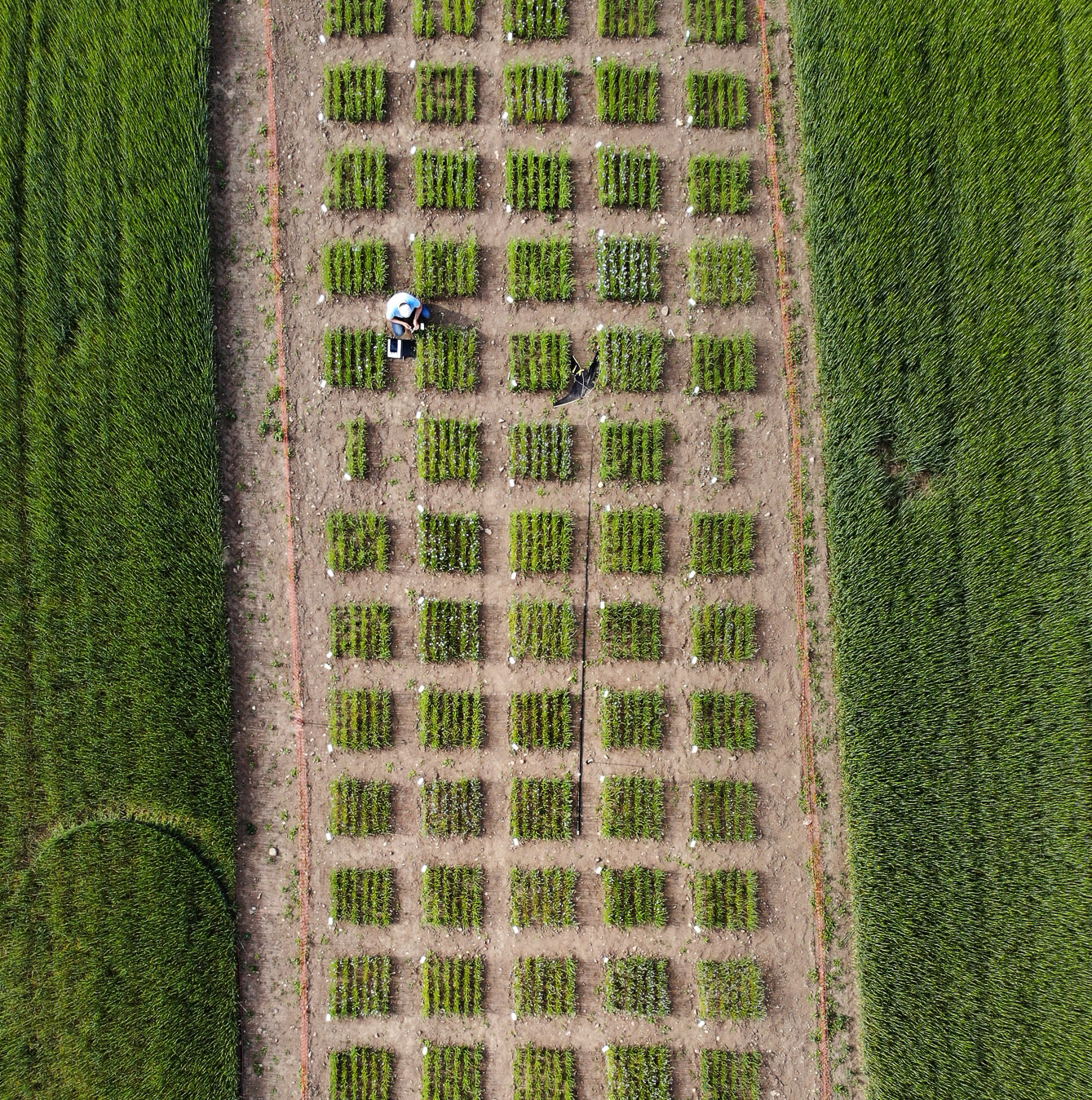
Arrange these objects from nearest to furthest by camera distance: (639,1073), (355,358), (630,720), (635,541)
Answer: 1. (639,1073)
2. (630,720)
3. (635,541)
4. (355,358)

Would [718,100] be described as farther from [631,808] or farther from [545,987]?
[545,987]

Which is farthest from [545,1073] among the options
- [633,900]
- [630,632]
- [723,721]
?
[630,632]

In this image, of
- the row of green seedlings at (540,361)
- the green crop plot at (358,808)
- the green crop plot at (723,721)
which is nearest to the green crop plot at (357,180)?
the row of green seedlings at (540,361)

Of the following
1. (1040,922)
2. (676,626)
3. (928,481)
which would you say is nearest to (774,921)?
(1040,922)

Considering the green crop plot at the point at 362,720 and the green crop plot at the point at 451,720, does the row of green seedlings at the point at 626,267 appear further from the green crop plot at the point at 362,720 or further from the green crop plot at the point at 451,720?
the green crop plot at the point at 362,720

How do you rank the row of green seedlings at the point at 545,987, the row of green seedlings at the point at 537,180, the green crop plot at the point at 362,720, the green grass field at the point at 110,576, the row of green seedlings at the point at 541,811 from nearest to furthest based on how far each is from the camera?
the green grass field at the point at 110,576 → the row of green seedlings at the point at 545,987 → the row of green seedlings at the point at 541,811 → the green crop plot at the point at 362,720 → the row of green seedlings at the point at 537,180

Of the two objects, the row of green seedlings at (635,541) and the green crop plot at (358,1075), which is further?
the row of green seedlings at (635,541)
